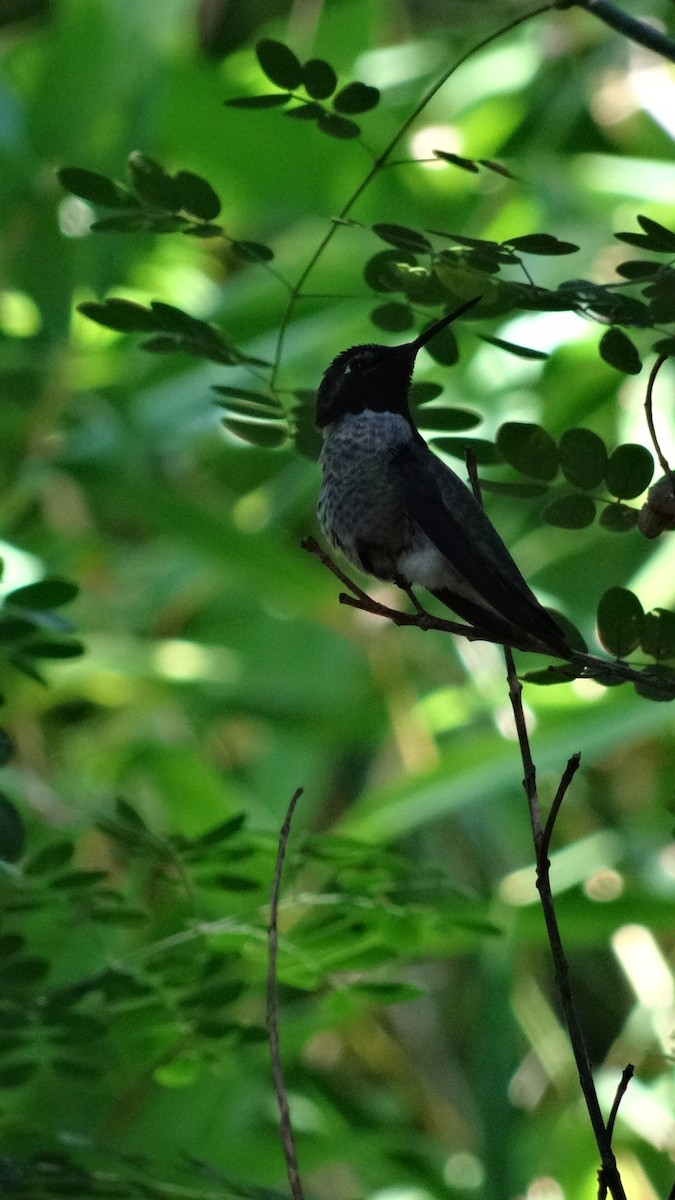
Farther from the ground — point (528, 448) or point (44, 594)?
point (528, 448)

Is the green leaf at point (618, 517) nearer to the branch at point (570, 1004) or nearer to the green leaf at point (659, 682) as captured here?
the green leaf at point (659, 682)

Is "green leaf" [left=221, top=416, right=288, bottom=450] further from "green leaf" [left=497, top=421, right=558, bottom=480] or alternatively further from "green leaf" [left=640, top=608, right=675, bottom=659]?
"green leaf" [left=640, top=608, right=675, bottom=659]

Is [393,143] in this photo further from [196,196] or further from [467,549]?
[467,549]

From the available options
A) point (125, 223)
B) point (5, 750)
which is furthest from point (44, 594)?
point (125, 223)

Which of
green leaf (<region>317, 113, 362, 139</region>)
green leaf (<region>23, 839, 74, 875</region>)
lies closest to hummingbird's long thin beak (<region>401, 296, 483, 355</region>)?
green leaf (<region>317, 113, 362, 139</region>)

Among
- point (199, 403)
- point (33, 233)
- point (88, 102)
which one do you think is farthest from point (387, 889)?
point (88, 102)

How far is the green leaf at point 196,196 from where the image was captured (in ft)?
4.88

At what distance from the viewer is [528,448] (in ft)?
4.74

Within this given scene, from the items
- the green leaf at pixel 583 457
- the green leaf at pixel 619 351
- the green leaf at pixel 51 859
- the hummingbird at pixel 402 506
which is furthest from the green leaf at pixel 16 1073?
the green leaf at pixel 619 351

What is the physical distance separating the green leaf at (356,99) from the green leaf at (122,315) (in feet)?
0.98

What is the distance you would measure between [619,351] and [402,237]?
0.25 meters

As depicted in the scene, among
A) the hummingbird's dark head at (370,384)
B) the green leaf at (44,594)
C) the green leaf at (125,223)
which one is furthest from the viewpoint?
the hummingbird's dark head at (370,384)

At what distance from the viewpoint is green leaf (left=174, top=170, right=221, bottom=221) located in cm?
149

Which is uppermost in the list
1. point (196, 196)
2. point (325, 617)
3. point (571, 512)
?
point (325, 617)
